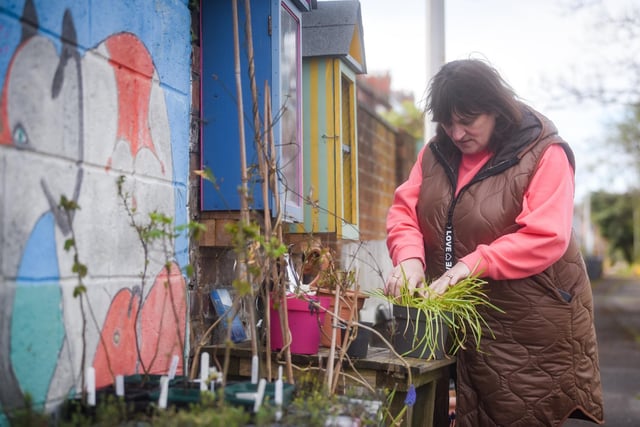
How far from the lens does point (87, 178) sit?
8.13 ft

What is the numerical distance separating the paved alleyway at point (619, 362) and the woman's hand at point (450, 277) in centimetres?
312

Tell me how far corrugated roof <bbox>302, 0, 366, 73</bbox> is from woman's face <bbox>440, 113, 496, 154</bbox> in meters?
1.44

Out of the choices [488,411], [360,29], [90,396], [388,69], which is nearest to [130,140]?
[90,396]

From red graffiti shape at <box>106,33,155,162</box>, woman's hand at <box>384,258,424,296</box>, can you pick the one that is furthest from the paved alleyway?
red graffiti shape at <box>106,33,155,162</box>

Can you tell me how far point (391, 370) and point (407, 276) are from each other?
420 mm

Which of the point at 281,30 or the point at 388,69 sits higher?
the point at 388,69

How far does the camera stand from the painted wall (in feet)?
7.04

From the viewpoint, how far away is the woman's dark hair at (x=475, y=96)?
3.15 meters

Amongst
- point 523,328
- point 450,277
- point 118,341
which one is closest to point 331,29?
point 450,277

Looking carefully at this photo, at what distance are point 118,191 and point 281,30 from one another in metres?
1.35

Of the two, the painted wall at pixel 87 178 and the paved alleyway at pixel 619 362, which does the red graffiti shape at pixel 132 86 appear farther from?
the paved alleyway at pixel 619 362

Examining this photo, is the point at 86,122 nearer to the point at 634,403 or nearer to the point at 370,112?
the point at 370,112

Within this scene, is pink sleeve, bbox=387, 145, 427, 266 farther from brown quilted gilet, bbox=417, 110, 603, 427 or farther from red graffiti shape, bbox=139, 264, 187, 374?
red graffiti shape, bbox=139, 264, 187, 374

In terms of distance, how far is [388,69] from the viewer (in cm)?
2159
